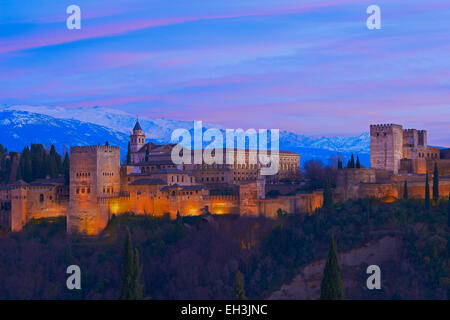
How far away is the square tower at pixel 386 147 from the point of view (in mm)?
62625

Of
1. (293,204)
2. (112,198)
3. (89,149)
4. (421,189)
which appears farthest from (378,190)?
→ (89,149)

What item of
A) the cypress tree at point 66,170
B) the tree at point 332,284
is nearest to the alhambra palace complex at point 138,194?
the cypress tree at point 66,170

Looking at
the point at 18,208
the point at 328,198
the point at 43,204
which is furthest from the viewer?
the point at 43,204

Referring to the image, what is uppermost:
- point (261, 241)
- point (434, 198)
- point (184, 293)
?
point (434, 198)

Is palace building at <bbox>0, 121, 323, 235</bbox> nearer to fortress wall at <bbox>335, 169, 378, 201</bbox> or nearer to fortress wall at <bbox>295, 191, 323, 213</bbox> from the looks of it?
fortress wall at <bbox>295, 191, 323, 213</bbox>

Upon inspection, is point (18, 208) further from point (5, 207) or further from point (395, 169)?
point (395, 169)

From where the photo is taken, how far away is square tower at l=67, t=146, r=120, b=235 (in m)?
54.6

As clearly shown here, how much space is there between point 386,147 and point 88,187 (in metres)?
28.5

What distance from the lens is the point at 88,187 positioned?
55031mm

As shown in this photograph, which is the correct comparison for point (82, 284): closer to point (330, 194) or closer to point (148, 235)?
point (148, 235)

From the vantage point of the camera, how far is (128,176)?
58.1m
